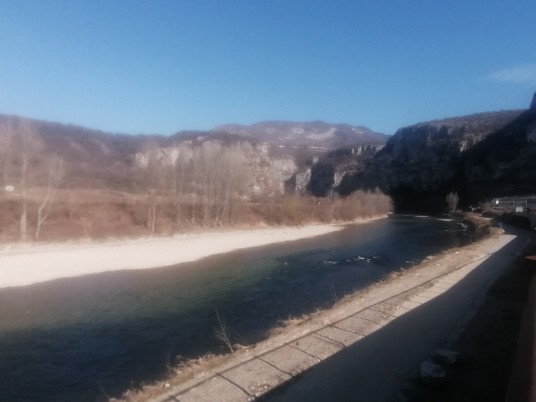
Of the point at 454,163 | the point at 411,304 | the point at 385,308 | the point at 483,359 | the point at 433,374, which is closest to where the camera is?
the point at 433,374

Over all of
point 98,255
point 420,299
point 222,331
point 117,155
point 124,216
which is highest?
point 117,155

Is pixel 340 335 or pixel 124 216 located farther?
pixel 124 216

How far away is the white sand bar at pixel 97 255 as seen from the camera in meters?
23.5

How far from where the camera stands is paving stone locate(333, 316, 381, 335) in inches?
407

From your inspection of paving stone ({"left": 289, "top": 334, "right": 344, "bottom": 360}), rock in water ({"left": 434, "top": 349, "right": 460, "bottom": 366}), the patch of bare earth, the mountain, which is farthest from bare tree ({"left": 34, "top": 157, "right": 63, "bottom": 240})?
the mountain

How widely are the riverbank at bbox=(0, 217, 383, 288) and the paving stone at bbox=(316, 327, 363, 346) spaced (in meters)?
18.2

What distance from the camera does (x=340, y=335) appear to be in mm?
10016

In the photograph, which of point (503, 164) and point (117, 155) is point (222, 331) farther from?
point (503, 164)

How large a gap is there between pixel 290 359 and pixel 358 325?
304 cm

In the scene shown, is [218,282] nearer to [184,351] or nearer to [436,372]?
[184,351]

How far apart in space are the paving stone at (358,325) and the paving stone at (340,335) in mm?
256

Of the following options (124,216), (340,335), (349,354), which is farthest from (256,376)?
(124,216)

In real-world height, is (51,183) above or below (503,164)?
below

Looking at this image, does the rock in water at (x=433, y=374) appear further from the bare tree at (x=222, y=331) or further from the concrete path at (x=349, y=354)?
the bare tree at (x=222, y=331)
